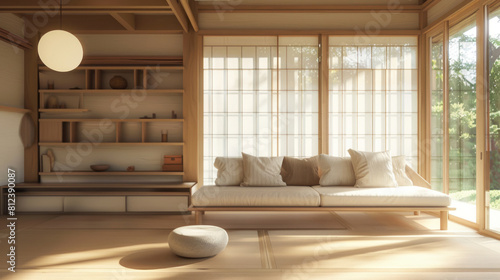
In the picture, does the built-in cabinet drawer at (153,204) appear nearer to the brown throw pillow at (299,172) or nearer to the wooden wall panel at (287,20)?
the brown throw pillow at (299,172)

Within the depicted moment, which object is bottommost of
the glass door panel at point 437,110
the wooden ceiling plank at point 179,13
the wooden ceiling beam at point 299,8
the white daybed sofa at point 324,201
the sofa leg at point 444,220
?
the sofa leg at point 444,220

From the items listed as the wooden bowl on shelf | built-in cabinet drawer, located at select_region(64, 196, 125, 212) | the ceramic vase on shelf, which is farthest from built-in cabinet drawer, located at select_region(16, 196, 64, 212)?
the ceramic vase on shelf

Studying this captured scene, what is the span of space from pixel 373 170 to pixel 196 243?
245 cm

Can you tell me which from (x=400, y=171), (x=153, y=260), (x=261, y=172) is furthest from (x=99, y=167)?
(x=400, y=171)

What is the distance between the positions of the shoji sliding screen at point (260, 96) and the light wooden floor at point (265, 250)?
117cm

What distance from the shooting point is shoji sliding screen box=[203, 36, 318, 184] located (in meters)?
5.18

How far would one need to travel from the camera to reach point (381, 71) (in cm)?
517

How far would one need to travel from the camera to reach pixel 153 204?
188 inches

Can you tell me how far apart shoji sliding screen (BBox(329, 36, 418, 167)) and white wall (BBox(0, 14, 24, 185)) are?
448 centimetres

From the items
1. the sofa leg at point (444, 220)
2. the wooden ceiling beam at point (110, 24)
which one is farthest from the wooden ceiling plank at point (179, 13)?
the sofa leg at point (444, 220)

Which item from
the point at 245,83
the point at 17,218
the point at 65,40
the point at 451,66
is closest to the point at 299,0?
the point at 245,83

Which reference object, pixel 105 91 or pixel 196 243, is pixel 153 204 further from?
pixel 196 243

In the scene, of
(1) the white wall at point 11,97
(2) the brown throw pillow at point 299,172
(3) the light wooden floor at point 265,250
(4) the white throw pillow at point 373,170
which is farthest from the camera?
(1) the white wall at point 11,97

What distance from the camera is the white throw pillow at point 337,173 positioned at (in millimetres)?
4422
